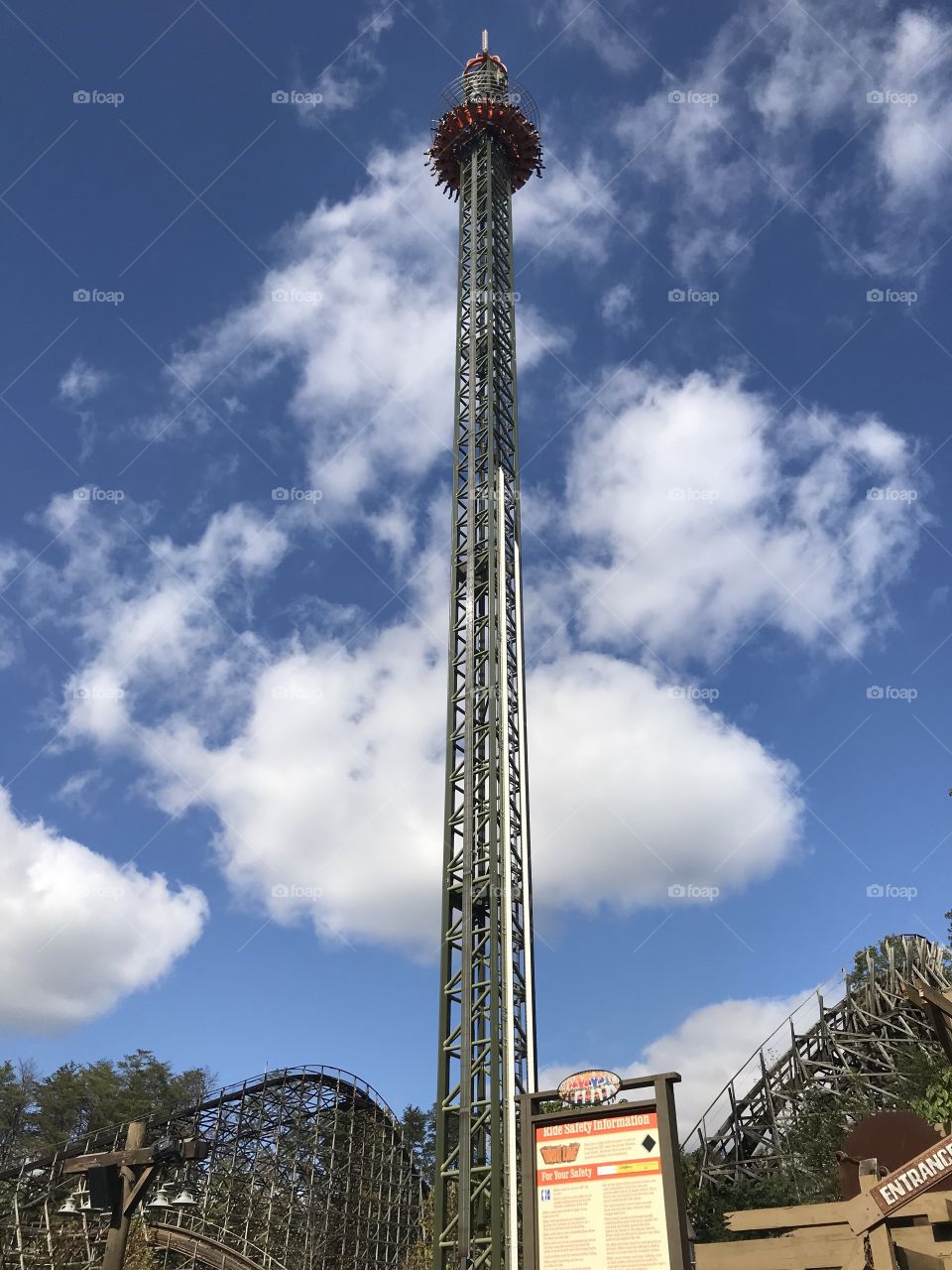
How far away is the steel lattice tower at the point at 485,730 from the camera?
18438 mm

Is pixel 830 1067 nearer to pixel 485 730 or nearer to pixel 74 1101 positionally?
pixel 485 730

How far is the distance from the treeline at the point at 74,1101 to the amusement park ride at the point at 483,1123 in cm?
2228

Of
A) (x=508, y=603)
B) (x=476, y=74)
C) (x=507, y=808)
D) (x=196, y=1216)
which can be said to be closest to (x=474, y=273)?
(x=476, y=74)

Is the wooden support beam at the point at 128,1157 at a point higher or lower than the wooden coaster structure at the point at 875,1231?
higher

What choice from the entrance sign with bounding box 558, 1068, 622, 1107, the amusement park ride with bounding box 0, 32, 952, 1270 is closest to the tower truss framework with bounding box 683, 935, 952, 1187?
the amusement park ride with bounding box 0, 32, 952, 1270

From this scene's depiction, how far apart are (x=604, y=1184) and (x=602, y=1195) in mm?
121

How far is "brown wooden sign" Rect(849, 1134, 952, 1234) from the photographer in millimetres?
5191

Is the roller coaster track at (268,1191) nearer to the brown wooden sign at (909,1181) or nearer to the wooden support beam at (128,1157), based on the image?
the wooden support beam at (128,1157)

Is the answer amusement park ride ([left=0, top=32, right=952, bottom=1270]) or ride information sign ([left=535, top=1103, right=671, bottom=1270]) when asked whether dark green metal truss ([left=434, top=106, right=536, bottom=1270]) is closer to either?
amusement park ride ([left=0, top=32, right=952, bottom=1270])

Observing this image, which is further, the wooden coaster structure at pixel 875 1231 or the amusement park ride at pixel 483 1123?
the amusement park ride at pixel 483 1123

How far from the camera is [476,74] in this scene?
31859mm

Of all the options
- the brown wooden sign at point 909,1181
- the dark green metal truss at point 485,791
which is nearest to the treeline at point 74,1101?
the dark green metal truss at point 485,791

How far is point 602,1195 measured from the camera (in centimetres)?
1217

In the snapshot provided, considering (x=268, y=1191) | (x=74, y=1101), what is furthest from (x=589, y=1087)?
(x=74, y=1101)
